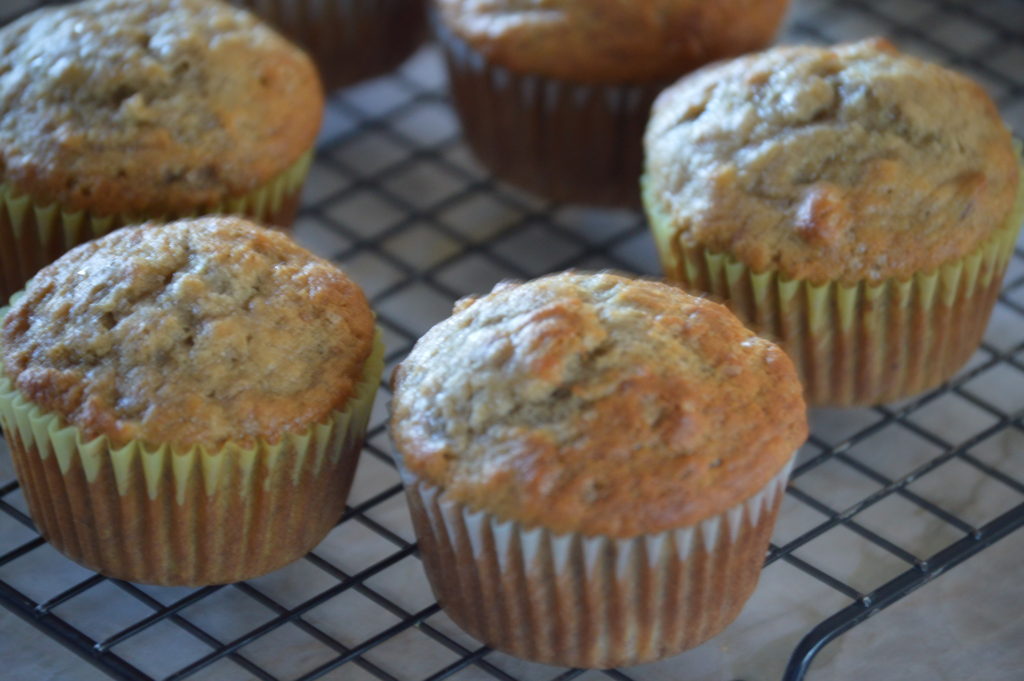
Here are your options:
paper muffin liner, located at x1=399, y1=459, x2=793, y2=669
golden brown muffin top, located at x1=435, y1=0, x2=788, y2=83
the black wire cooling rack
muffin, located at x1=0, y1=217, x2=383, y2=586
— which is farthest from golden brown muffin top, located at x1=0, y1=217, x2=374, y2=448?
golden brown muffin top, located at x1=435, y1=0, x2=788, y2=83

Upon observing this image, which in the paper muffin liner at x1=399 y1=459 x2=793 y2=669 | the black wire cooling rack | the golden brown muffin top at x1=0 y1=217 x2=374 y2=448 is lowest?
the black wire cooling rack

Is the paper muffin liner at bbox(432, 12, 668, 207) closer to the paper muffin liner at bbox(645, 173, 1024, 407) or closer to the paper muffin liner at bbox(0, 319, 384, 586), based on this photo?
the paper muffin liner at bbox(645, 173, 1024, 407)

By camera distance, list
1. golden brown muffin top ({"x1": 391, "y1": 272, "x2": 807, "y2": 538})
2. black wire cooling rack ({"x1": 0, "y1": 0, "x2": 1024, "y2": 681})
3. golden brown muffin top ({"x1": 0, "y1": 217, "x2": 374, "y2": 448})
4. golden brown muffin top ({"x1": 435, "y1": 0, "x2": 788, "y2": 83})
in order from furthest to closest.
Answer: golden brown muffin top ({"x1": 435, "y1": 0, "x2": 788, "y2": 83}) < black wire cooling rack ({"x1": 0, "y1": 0, "x2": 1024, "y2": 681}) < golden brown muffin top ({"x1": 0, "y1": 217, "x2": 374, "y2": 448}) < golden brown muffin top ({"x1": 391, "y1": 272, "x2": 807, "y2": 538})

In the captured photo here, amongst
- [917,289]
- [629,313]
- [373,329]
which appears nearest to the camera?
[629,313]

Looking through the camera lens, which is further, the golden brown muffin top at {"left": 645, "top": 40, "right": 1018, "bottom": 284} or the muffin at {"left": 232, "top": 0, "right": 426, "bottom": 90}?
the muffin at {"left": 232, "top": 0, "right": 426, "bottom": 90}

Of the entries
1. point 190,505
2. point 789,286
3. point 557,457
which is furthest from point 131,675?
point 789,286

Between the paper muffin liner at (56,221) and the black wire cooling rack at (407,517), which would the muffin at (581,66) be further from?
the paper muffin liner at (56,221)

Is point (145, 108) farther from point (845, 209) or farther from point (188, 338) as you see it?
point (845, 209)

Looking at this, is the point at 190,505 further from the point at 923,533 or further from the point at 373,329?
the point at 923,533
